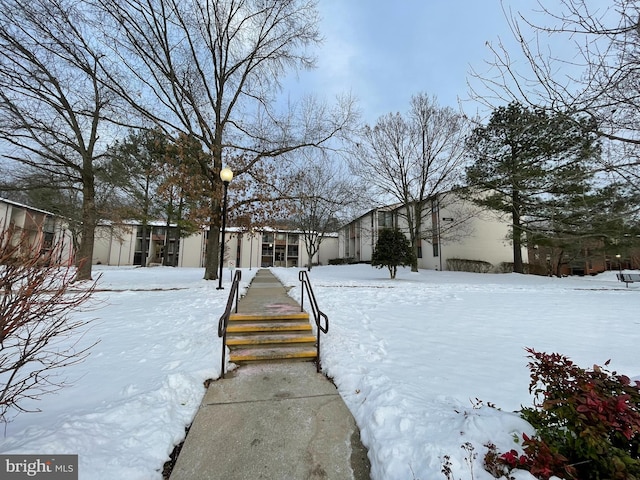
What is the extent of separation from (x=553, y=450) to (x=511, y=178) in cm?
466

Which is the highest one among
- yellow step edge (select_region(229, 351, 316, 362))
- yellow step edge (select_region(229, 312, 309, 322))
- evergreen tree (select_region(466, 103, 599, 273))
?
evergreen tree (select_region(466, 103, 599, 273))

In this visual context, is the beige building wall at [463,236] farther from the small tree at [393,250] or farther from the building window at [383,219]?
the building window at [383,219]

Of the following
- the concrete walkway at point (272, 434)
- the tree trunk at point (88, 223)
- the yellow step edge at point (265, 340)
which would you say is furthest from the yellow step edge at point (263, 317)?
the tree trunk at point (88, 223)

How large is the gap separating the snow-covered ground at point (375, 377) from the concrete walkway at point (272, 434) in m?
0.18

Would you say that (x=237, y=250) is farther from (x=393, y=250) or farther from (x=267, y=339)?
Answer: (x=267, y=339)

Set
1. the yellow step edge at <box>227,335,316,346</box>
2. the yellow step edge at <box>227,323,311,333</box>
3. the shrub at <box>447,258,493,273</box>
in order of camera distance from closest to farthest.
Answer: the yellow step edge at <box>227,335,316,346</box>
the yellow step edge at <box>227,323,311,333</box>
the shrub at <box>447,258,493,273</box>

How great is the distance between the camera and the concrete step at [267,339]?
4288 millimetres

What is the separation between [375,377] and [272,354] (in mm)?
1601

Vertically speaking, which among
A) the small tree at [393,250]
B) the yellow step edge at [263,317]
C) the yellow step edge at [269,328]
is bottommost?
the yellow step edge at [269,328]

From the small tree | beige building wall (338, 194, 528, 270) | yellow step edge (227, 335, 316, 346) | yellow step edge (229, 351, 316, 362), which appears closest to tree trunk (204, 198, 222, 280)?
yellow step edge (227, 335, 316, 346)

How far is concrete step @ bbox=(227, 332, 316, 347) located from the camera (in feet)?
14.1

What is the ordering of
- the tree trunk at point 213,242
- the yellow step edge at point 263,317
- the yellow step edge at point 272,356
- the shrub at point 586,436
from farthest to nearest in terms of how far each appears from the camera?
the tree trunk at point 213,242
the yellow step edge at point 263,317
the yellow step edge at point 272,356
the shrub at point 586,436

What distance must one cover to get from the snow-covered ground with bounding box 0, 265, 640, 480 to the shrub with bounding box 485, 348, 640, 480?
15 centimetres

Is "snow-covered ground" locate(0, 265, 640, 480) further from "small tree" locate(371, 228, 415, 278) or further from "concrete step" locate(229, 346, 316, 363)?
"small tree" locate(371, 228, 415, 278)
